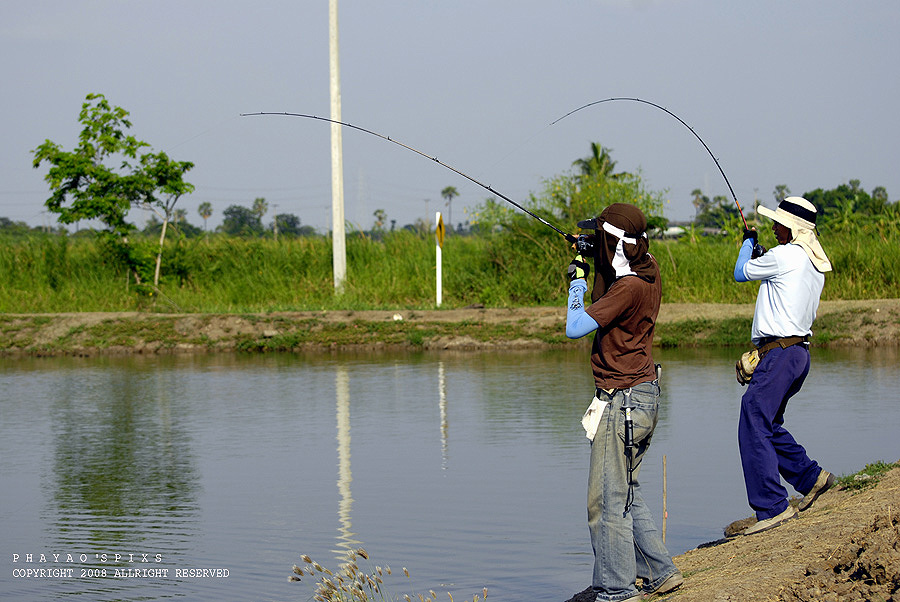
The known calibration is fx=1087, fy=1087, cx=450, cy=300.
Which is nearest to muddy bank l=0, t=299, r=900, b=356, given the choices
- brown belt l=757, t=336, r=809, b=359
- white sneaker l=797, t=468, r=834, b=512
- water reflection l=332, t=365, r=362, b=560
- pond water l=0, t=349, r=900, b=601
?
pond water l=0, t=349, r=900, b=601

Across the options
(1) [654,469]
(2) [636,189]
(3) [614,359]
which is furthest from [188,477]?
(2) [636,189]

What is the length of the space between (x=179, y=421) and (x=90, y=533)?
429 cm

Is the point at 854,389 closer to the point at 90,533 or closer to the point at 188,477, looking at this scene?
the point at 188,477

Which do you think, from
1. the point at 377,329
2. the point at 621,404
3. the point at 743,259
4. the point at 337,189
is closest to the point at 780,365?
the point at 743,259

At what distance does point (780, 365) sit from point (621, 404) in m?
1.78

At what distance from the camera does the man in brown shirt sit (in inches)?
193

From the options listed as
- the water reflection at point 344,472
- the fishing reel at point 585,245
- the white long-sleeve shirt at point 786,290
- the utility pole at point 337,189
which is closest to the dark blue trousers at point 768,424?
the white long-sleeve shirt at point 786,290

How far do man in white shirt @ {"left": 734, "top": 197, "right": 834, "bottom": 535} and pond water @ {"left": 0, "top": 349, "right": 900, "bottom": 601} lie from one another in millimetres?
622

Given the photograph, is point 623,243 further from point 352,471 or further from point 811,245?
point 352,471

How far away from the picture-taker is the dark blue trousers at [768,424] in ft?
20.4

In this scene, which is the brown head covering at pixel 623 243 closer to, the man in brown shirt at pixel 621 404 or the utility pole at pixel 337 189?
the man in brown shirt at pixel 621 404

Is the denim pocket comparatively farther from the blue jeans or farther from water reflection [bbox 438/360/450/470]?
water reflection [bbox 438/360/450/470]

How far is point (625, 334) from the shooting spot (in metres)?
4.98

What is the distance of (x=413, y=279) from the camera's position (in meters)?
24.0
